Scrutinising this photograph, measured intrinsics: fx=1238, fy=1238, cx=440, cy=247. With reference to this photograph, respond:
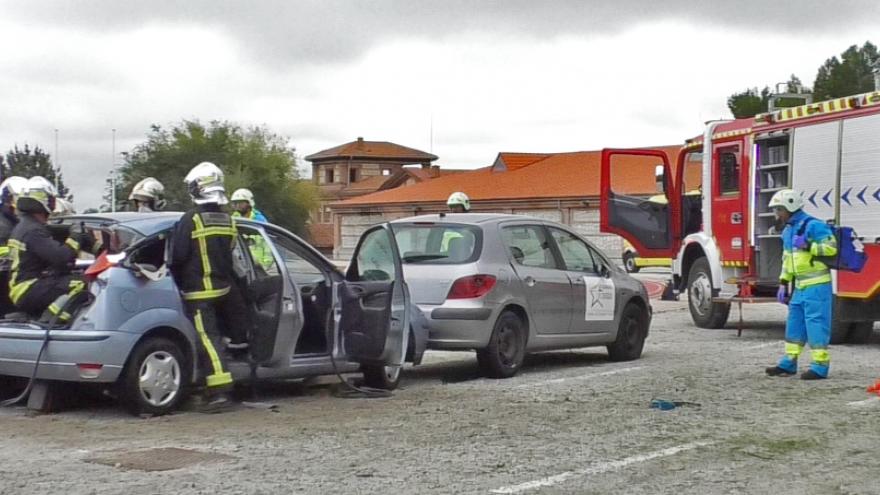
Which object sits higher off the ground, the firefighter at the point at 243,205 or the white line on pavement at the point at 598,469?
the firefighter at the point at 243,205

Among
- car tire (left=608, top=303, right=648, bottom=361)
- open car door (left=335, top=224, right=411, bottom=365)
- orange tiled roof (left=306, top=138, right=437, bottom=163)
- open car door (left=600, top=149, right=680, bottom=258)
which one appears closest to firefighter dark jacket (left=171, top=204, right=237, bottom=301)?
open car door (left=335, top=224, right=411, bottom=365)

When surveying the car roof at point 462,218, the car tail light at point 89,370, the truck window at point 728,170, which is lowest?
the car tail light at point 89,370

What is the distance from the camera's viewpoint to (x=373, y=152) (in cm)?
14312

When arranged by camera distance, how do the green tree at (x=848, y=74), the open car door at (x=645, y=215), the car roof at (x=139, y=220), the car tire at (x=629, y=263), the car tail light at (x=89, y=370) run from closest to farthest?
the car tail light at (x=89, y=370), the car roof at (x=139, y=220), the open car door at (x=645, y=215), the car tire at (x=629, y=263), the green tree at (x=848, y=74)

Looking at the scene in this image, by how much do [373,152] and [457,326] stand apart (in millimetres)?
132216

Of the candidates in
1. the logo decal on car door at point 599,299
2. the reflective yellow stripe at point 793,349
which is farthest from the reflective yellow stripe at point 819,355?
the logo decal on car door at point 599,299

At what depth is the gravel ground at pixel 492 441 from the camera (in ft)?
23.5

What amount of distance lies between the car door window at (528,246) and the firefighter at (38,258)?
4.37m

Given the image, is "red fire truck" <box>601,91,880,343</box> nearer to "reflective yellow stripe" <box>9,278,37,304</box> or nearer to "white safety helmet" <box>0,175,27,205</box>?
"white safety helmet" <box>0,175,27,205</box>

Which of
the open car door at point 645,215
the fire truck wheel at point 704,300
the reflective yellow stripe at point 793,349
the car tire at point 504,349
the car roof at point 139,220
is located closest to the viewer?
the car roof at point 139,220

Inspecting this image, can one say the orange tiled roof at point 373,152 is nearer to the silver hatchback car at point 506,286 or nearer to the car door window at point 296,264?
the silver hatchback car at point 506,286

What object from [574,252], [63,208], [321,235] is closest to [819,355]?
[574,252]

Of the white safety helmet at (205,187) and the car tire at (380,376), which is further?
the car tire at (380,376)

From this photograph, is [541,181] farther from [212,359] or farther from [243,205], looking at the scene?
[212,359]
